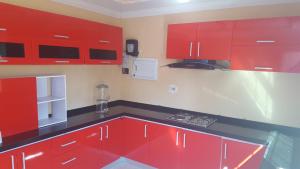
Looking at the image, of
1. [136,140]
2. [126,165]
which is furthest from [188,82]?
[126,165]

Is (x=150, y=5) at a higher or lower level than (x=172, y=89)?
higher

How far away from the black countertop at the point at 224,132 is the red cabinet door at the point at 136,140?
127 mm

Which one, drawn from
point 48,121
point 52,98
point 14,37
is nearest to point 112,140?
point 48,121

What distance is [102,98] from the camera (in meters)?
3.40

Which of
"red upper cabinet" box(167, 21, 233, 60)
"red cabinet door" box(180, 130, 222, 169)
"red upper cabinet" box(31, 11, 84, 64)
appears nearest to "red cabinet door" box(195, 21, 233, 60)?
"red upper cabinet" box(167, 21, 233, 60)

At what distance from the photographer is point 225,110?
2754 mm

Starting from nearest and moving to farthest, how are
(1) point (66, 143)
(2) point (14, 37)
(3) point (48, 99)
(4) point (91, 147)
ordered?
(2) point (14, 37)
(1) point (66, 143)
(3) point (48, 99)
(4) point (91, 147)

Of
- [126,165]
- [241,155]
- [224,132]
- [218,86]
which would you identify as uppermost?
[218,86]

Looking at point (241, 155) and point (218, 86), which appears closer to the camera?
point (241, 155)

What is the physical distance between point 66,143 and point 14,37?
4.04 feet

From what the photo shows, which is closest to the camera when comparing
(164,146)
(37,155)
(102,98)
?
(37,155)

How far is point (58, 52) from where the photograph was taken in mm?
2410

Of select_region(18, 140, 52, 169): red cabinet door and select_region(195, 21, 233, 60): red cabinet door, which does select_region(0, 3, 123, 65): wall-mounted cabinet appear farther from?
select_region(195, 21, 233, 60): red cabinet door

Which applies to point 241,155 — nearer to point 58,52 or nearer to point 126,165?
point 126,165
